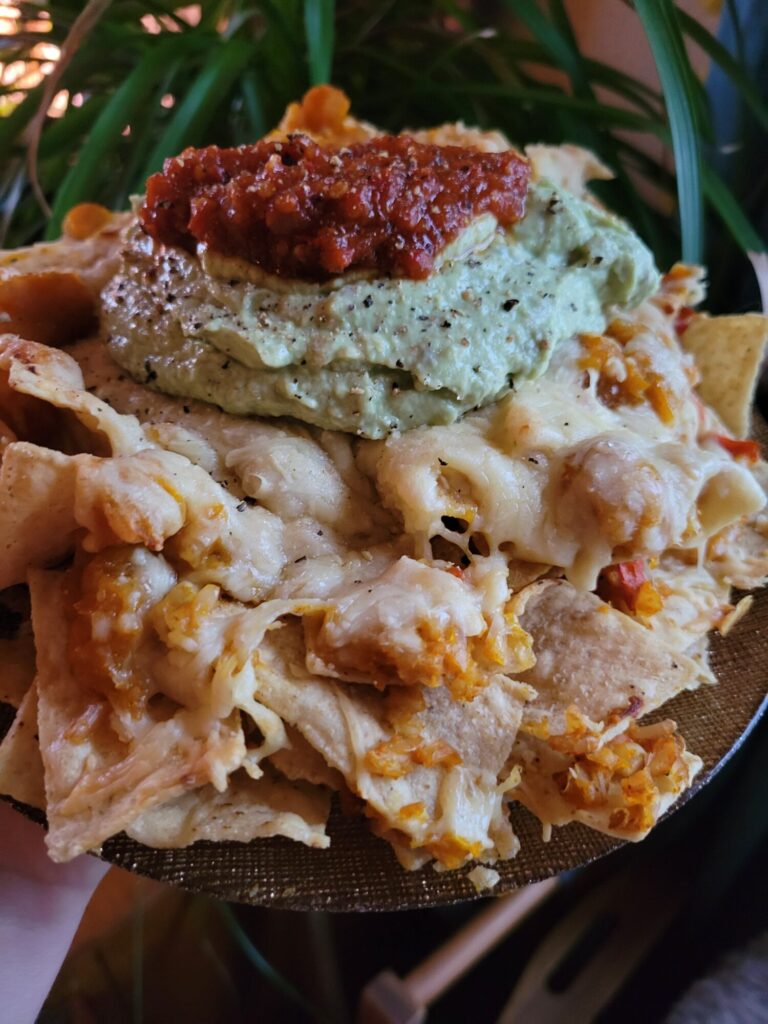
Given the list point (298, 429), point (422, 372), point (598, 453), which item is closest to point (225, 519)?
point (298, 429)

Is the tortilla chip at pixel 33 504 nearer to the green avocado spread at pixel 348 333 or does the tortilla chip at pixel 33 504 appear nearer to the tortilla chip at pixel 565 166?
the green avocado spread at pixel 348 333

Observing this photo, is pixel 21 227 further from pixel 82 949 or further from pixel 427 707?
pixel 427 707

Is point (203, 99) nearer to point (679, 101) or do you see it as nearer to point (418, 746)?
point (679, 101)

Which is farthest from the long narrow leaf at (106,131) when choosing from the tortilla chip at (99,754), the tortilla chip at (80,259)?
the tortilla chip at (99,754)

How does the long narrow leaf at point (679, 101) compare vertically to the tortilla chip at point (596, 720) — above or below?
above

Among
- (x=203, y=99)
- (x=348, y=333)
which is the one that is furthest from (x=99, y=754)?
(x=203, y=99)
